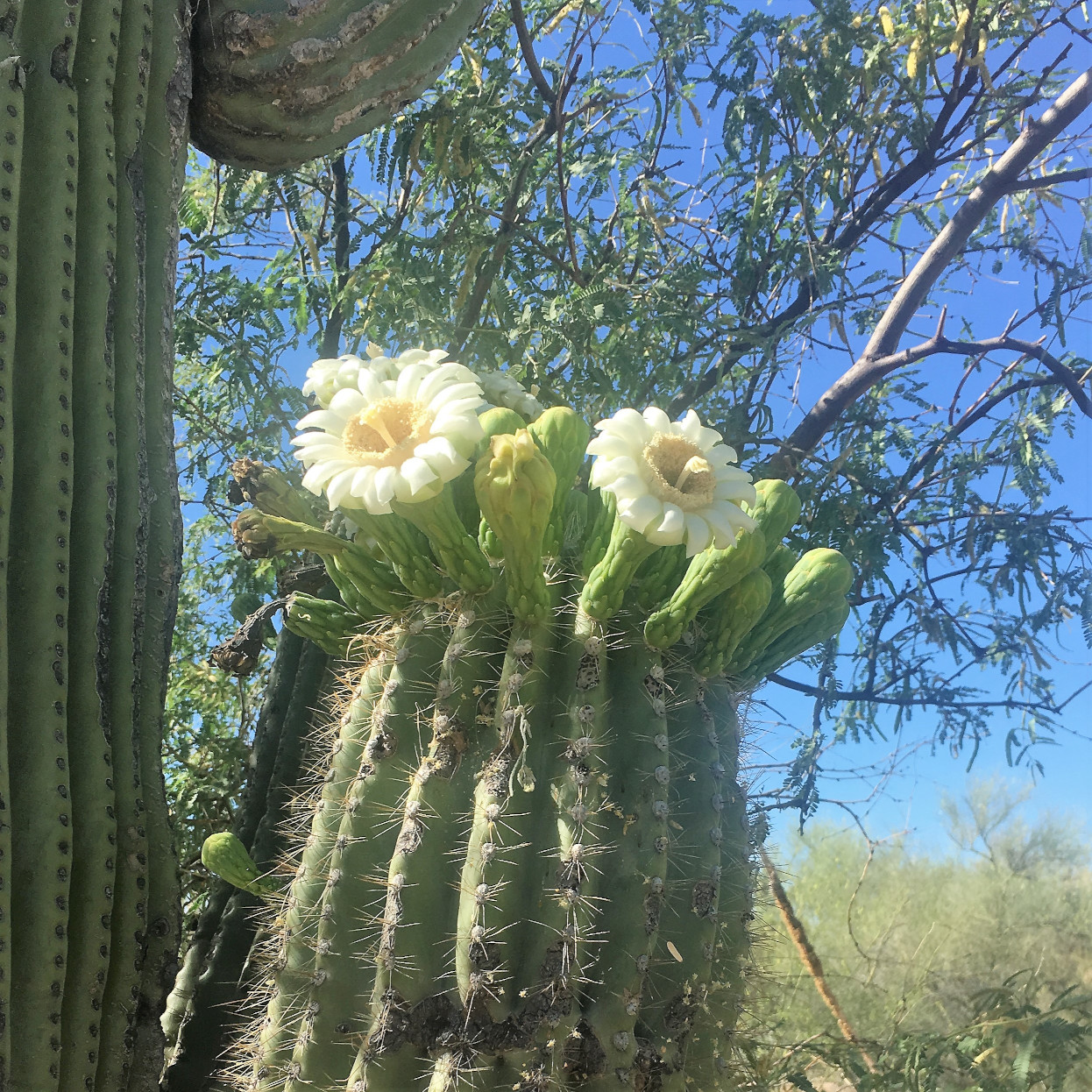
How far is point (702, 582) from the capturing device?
0.80m

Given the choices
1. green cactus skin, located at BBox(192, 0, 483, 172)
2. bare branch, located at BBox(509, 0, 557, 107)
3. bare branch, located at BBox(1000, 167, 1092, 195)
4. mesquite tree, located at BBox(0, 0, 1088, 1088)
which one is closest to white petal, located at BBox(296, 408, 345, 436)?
mesquite tree, located at BBox(0, 0, 1088, 1088)

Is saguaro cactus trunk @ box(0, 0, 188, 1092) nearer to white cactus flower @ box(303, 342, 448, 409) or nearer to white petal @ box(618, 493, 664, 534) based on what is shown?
white cactus flower @ box(303, 342, 448, 409)

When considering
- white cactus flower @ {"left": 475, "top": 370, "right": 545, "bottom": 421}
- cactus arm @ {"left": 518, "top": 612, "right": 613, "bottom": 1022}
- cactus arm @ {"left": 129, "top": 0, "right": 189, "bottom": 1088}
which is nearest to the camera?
cactus arm @ {"left": 518, "top": 612, "right": 613, "bottom": 1022}

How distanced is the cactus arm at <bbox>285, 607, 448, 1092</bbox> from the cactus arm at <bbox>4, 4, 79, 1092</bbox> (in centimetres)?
23

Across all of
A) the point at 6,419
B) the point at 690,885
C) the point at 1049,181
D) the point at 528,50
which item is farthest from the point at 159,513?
the point at 1049,181

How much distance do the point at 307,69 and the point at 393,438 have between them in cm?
54

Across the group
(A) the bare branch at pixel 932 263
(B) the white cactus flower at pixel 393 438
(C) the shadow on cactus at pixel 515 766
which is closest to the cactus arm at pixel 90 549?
(C) the shadow on cactus at pixel 515 766

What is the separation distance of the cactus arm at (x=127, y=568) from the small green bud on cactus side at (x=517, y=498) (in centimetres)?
39

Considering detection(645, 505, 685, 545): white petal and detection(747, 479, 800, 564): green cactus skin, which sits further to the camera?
detection(747, 479, 800, 564): green cactus skin

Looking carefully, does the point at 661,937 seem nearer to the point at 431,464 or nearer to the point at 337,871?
the point at 337,871

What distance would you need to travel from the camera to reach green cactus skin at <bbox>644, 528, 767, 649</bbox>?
2.59 ft

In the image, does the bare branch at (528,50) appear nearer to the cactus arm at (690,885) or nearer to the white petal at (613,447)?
the white petal at (613,447)

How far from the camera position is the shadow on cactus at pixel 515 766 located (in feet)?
2.33

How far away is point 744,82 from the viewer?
1.73 meters
